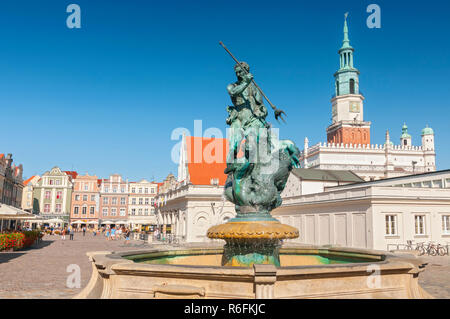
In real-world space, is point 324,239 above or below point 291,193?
below

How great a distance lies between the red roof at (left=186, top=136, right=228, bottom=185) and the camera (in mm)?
48219

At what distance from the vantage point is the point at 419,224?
28.8 metres

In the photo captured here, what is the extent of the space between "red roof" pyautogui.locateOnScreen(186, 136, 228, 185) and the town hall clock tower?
3706 cm

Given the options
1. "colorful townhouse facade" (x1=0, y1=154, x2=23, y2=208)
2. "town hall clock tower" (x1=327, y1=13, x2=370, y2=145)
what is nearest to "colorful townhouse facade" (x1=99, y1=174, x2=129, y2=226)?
"colorful townhouse facade" (x1=0, y1=154, x2=23, y2=208)

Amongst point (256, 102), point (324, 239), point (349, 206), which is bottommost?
point (324, 239)

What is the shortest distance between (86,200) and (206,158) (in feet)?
155

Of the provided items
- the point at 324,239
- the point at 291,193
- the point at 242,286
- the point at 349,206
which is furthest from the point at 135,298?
the point at 291,193

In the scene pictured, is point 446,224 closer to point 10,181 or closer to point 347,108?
point 347,108

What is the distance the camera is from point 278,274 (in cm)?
562

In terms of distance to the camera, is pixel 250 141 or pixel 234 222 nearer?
pixel 234 222

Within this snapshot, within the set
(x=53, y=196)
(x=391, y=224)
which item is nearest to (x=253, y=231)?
(x=391, y=224)

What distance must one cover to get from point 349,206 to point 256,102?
21478mm

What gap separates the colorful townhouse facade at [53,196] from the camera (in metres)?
84.5
